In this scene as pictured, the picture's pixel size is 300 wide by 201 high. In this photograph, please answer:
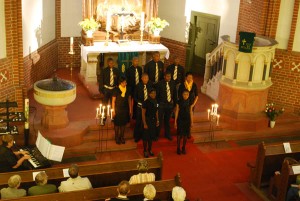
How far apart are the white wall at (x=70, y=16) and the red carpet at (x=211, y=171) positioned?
6.32m

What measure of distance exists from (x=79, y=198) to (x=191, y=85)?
191 inches

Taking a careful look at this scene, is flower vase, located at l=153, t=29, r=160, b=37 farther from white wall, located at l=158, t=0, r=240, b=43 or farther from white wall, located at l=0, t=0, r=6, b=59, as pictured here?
white wall, located at l=0, t=0, r=6, b=59

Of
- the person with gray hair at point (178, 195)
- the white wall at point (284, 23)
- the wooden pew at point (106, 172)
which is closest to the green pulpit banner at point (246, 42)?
the white wall at point (284, 23)

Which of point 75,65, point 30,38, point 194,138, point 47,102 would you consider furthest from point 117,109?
point 75,65

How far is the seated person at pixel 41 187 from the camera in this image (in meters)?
7.32

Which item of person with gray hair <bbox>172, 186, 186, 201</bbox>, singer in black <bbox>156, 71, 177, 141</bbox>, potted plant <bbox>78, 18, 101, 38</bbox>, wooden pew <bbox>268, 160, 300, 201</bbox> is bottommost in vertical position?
wooden pew <bbox>268, 160, 300, 201</bbox>

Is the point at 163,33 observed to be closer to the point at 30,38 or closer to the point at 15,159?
the point at 30,38

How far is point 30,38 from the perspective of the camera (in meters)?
13.5

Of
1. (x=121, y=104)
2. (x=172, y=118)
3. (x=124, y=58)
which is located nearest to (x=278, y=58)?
(x=172, y=118)

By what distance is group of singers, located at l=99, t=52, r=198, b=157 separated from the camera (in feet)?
35.2

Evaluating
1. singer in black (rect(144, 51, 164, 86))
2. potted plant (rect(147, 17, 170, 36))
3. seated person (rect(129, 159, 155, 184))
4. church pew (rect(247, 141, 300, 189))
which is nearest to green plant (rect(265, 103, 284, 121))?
church pew (rect(247, 141, 300, 189))

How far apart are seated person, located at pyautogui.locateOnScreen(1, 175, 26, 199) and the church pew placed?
16.1 feet

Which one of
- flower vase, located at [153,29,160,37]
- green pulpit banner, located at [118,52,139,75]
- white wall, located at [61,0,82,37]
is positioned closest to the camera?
green pulpit banner, located at [118,52,139,75]

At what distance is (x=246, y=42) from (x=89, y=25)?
4832 mm
